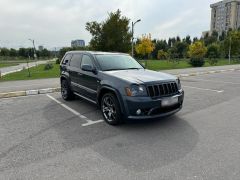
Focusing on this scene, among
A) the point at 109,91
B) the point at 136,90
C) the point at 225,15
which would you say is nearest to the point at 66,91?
the point at 109,91

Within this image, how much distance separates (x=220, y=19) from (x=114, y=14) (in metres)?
122

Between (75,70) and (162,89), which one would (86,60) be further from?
(162,89)

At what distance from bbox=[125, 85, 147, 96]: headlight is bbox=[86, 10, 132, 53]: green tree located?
58.7 feet

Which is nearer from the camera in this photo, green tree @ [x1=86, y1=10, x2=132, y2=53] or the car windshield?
the car windshield

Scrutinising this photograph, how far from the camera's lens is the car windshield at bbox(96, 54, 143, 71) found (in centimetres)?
564

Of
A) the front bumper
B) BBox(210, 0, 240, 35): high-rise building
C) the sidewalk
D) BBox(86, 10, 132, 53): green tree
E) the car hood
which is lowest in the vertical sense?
the sidewalk

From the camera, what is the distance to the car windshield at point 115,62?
5637mm

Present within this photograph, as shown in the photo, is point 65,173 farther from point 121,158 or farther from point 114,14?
point 114,14

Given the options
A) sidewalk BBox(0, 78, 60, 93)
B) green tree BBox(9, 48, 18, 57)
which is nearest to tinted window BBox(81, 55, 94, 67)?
sidewalk BBox(0, 78, 60, 93)

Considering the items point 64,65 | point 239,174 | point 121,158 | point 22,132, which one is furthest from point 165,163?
point 64,65

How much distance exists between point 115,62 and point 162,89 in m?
1.76

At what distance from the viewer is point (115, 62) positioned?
19.5 ft

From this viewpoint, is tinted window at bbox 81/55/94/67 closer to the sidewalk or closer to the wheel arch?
the wheel arch

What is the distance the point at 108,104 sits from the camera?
5105 millimetres
